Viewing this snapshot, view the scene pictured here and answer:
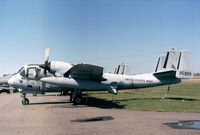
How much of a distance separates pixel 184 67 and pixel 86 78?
8378 mm

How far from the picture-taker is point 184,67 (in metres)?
25.5

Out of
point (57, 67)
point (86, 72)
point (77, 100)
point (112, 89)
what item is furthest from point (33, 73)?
point (112, 89)

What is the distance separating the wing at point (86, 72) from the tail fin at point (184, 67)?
260 inches

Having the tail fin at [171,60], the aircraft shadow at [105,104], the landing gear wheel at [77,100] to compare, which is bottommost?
the aircraft shadow at [105,104]

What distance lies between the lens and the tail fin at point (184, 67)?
25.5 m

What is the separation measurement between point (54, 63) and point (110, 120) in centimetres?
975

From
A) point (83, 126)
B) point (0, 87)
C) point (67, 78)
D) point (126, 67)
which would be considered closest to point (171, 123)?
point (83, 126)

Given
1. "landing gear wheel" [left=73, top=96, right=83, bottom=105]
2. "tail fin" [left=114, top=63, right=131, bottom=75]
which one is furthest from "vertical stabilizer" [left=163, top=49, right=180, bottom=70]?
"tail fin" [left=114, top=63, right=131, bottom=75]

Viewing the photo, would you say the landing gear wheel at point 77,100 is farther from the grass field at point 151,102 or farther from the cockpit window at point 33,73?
the cockpit window at point 33,73

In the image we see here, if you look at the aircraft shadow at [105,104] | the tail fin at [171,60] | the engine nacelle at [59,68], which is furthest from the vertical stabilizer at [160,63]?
the engine nacelle at [59,68]

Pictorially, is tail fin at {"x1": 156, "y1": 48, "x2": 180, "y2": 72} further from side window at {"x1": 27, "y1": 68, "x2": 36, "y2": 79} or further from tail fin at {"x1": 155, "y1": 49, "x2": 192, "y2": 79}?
side window at {"x1": 27, "y1": 68, "x2": 36, "y2": 79}

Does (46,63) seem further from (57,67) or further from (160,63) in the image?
(160,63)

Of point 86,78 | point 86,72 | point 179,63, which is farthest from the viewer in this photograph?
point 179,63

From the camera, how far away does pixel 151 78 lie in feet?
87.2
